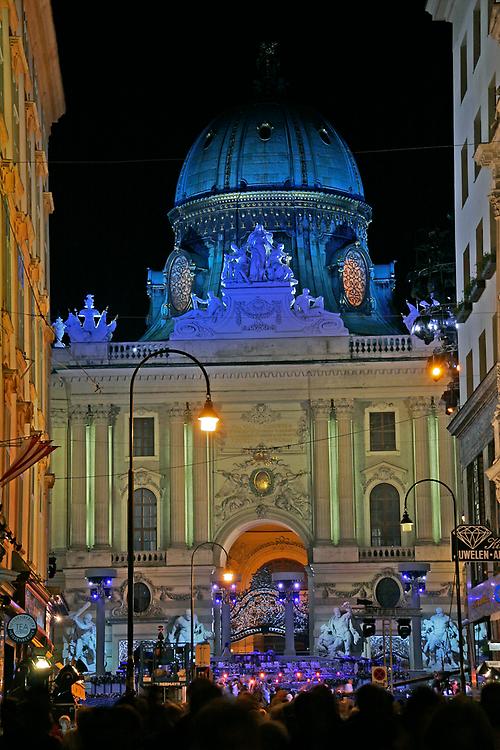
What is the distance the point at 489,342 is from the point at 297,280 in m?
51.9

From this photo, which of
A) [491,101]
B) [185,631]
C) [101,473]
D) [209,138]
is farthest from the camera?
[209,138]

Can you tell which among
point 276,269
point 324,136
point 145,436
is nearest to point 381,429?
point 276,269

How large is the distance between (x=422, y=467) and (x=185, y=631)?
14.7 metres

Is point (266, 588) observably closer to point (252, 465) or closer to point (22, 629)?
point (252, 465)

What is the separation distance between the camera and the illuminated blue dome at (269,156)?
338 feet

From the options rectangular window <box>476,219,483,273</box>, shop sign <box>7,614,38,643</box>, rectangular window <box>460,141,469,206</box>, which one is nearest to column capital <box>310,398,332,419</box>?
rectangular window <box>460,141,469,206</box>

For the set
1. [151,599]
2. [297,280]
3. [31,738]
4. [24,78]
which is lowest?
[31,738]

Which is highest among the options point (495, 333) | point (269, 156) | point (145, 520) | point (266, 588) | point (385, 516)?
point (269, 156)

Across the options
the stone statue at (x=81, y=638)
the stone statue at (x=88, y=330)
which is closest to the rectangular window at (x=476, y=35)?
the stone statue at (x=88, y=330)

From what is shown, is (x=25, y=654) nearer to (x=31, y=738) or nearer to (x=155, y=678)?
(x=155, y=678)

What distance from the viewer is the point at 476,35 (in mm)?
49750

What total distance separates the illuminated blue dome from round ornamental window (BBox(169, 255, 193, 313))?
3970mm

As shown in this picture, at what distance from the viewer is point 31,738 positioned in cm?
1260

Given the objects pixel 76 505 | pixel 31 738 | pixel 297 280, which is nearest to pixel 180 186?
pixel 297 280
